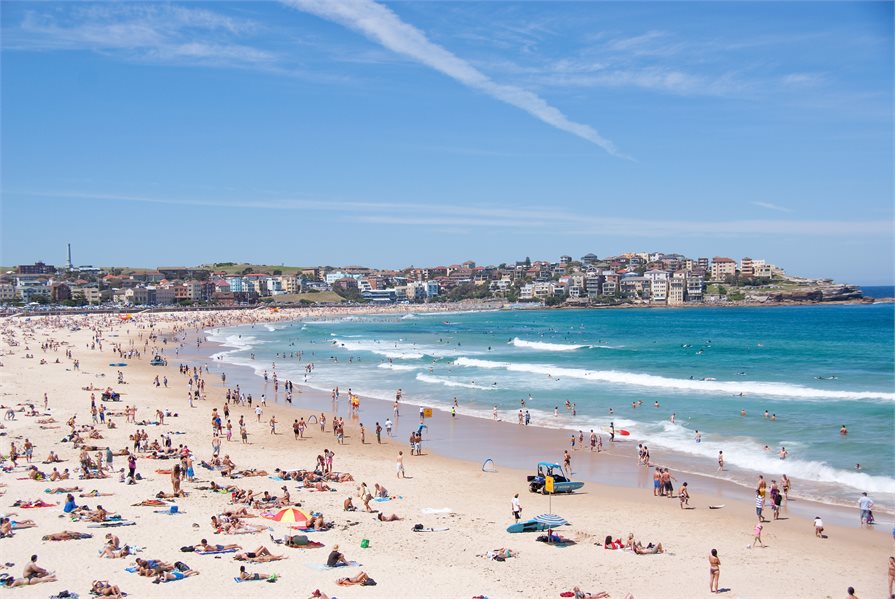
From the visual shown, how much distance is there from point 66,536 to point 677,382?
3086cm

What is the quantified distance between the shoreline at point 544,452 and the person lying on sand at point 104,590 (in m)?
11.5

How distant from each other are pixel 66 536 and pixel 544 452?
44.5 ft

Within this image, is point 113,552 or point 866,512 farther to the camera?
point 866,512

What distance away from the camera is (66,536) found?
43.6ft

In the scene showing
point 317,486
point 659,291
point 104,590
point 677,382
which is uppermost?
point 659,291

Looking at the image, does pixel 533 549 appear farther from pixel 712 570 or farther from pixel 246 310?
pixel 246 310

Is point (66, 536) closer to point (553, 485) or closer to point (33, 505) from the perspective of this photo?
point (33, 505)

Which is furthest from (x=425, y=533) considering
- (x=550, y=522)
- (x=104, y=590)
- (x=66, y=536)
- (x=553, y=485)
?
(x=66, y=536)

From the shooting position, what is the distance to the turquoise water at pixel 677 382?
2161 cm

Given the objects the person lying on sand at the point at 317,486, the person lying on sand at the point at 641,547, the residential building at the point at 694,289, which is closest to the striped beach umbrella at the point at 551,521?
the person lying on sand at the point at 641,547

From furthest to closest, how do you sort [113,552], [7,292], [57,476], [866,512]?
1. [7,292]
2. [57,476]
3. [866,512]
4. [113,552]

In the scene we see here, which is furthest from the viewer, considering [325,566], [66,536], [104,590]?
[66,536]

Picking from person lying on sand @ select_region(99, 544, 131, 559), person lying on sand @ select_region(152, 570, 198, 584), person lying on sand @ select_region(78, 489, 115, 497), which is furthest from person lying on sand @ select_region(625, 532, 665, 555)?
person lying on sand @ select_region(78, 489, 115, 497)

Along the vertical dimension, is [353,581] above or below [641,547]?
above
